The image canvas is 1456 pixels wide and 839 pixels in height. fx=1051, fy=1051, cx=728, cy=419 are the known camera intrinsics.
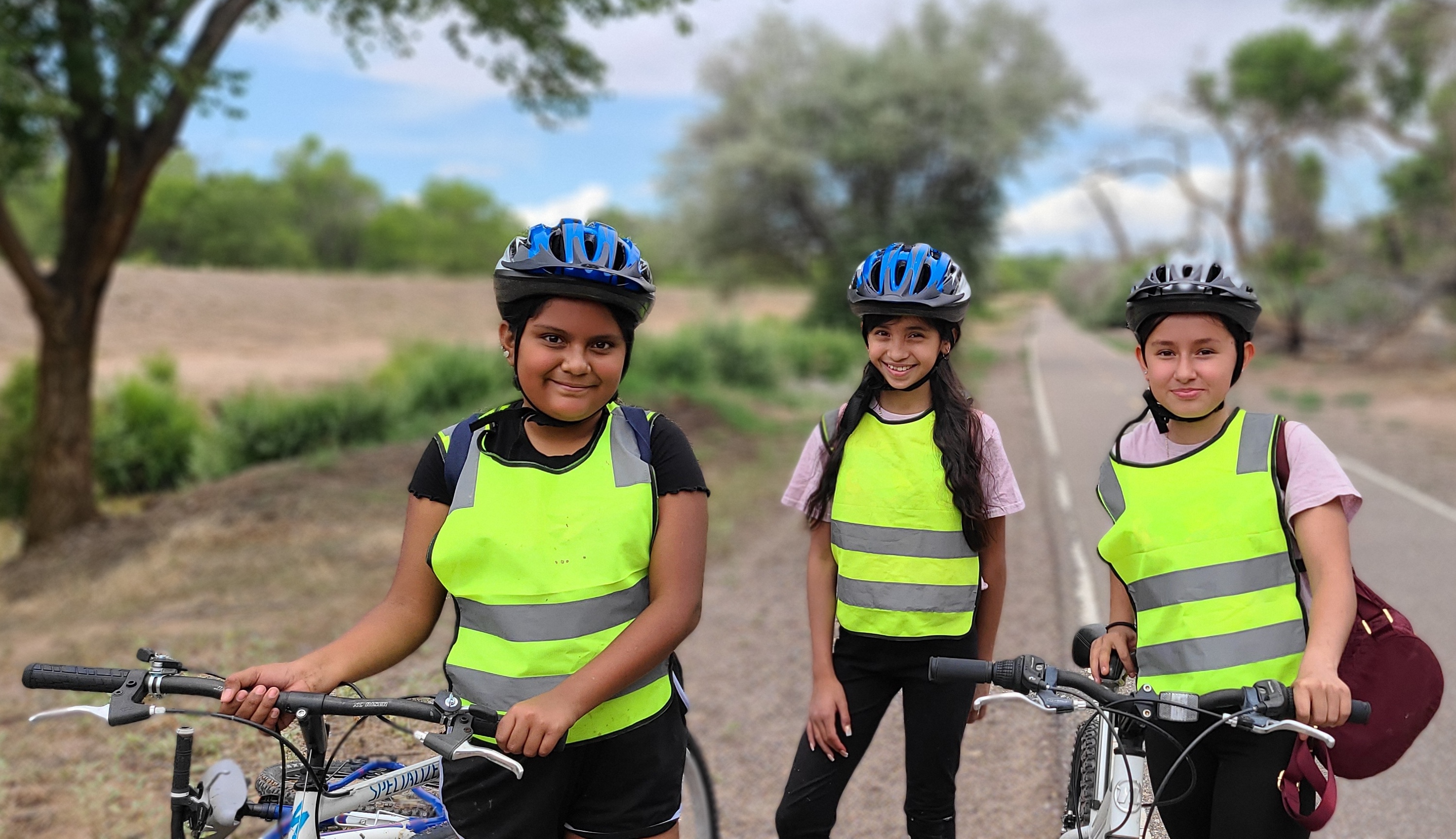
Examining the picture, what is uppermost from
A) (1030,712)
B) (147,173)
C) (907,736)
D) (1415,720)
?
(147,173)

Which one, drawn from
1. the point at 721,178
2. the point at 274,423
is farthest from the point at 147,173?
the point at 721,178

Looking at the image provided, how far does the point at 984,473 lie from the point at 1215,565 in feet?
2.06

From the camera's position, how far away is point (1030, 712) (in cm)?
499

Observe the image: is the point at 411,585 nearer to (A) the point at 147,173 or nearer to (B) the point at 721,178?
(A) the point at 147,173

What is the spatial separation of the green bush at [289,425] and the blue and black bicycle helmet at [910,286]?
1278 cm

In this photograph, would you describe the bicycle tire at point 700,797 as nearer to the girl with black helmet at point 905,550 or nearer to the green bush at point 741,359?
the girl with black helmet at point 905,550

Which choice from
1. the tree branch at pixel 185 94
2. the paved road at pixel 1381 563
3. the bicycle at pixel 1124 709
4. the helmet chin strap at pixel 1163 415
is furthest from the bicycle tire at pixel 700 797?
the tree branch at pixel 185 94

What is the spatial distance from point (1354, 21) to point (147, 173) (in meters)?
33.1

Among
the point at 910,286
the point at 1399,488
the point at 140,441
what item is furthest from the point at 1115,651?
the point at 140,441

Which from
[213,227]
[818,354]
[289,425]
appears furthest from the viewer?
[213,227]

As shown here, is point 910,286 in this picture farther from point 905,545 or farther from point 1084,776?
point 1084,776

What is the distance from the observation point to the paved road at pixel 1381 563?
163 inches

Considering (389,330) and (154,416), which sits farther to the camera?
(389,330)

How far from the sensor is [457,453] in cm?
218
